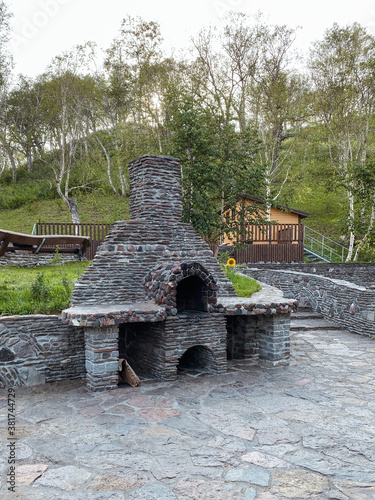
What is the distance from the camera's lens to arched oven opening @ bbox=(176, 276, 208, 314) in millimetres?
7449

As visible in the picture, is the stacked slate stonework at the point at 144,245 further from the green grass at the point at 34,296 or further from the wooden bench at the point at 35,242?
the wooden bench at the point at 35,242

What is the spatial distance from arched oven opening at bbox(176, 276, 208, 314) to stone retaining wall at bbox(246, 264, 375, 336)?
5.17 metres

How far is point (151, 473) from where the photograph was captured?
158 inches

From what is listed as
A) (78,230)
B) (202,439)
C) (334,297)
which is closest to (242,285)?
(334,297)

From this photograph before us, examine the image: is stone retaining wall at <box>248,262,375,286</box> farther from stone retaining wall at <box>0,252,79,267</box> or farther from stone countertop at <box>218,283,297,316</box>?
stone countertop at <box>218,283,297,316</box>

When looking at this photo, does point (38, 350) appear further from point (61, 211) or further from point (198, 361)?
point (61, 211)

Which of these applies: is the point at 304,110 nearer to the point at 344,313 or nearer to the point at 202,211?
the point at 202,211

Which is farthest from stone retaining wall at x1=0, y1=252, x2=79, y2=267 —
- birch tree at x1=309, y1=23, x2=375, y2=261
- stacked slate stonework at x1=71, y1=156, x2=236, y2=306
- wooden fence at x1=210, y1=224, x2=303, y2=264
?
birch tree at x1=309, y1=23, x2=375, y2=261

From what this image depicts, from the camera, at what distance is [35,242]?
1195cm

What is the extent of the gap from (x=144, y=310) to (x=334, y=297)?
23.9 ft

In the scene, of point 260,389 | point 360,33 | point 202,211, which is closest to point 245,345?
point 260,389

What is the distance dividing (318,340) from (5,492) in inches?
314

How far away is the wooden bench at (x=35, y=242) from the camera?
11.4 m

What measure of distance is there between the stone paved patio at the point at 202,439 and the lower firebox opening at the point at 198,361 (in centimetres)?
32
